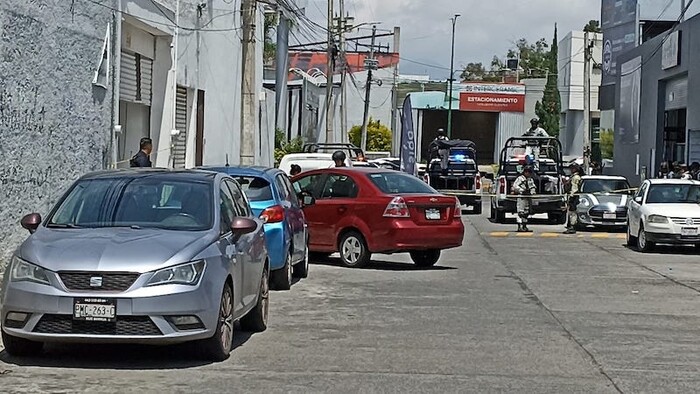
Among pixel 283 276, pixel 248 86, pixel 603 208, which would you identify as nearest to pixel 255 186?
pixel 283 276

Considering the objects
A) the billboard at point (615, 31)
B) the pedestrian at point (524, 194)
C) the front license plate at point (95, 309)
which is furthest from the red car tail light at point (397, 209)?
the billboard at point (615, 31)

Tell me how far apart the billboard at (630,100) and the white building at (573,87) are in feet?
78.1

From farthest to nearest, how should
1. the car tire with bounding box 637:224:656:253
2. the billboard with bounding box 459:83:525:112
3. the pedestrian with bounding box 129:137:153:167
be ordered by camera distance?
the billboard with bounding box 459:83:525:112, the car tire with bounding box 637:224:656:253, the pedestrian with bounding box 129:137:153:167

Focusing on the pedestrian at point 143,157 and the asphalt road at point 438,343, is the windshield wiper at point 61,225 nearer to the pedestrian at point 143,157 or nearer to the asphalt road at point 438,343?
the asphalt road at point 438,343

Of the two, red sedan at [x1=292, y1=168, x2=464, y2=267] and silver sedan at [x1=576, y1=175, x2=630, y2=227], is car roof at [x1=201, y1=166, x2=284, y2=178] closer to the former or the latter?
red sedan at [x1=292, y1=168, x2=464, y2=267]

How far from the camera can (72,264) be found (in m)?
8.45

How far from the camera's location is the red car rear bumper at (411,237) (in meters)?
17.0

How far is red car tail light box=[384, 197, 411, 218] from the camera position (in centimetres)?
1712

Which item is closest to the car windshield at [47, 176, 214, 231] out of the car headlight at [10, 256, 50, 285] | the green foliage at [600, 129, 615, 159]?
the car headlight at [10, 256, 50, 285]

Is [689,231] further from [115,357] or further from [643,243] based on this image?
[115,357]

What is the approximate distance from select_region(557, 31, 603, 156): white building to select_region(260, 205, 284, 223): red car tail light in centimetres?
6307

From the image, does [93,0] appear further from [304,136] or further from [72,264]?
[304,136]

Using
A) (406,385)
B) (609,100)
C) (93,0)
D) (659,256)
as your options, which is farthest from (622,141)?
(406,385)

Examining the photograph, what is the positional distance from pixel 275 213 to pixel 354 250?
12.3 ft
